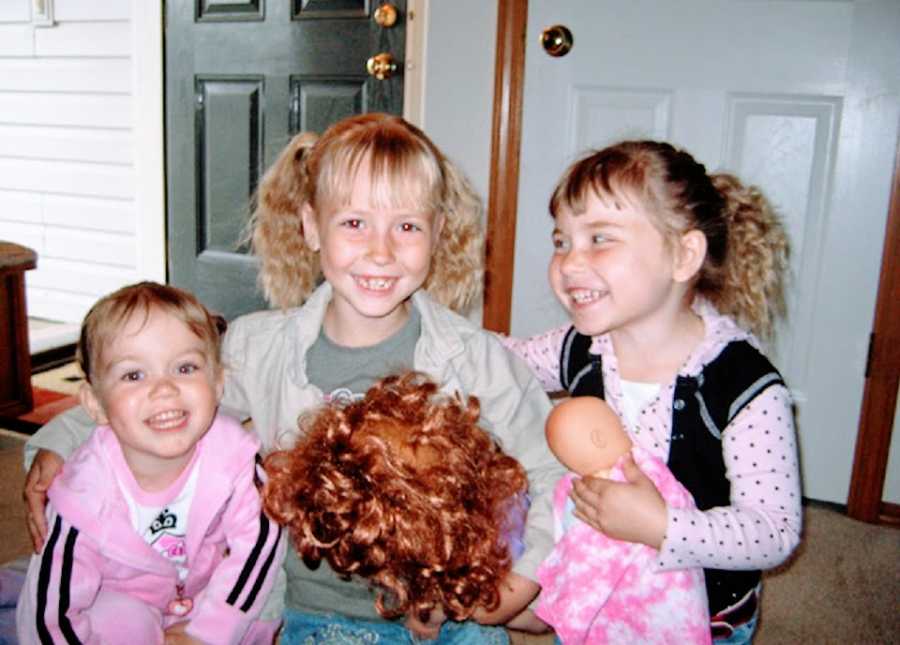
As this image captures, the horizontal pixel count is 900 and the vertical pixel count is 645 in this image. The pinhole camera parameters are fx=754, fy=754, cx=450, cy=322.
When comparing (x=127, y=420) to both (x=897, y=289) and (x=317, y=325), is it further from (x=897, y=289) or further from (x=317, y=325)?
(x=897, y=289)

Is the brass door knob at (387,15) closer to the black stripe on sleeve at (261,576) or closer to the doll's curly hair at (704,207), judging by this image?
the doll's curly hair at (704,207)

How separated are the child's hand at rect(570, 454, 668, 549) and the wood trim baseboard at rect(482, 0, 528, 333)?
4.28 ft

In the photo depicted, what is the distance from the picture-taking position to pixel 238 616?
989 mm

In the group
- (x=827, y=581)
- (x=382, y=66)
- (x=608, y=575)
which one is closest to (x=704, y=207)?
(x=608, y=575)

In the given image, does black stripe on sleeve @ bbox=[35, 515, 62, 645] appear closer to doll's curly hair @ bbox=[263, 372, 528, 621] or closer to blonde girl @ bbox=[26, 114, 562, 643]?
blonde girl @ bbox=[26, 114, 562, 643]

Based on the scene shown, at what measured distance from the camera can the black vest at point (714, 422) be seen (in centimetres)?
97

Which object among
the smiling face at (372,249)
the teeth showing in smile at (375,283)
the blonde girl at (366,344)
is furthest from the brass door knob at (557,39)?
the teeth showing in smile at (375,283)

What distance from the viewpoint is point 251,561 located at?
1.00 meters

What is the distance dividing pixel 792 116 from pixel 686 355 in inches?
43.9

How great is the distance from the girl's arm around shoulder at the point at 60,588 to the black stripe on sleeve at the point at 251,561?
0.55 feet

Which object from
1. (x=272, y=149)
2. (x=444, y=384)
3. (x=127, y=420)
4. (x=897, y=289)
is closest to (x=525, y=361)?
(x=444, y=384)

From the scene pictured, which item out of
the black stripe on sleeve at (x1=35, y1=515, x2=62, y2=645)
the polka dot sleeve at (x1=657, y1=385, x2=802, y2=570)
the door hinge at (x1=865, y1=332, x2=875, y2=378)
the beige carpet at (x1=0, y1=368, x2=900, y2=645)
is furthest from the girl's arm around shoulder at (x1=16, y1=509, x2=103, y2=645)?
the door hinge at (x1=865, y1=332, x2=875, y2=378)

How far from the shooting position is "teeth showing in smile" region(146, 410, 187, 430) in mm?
975

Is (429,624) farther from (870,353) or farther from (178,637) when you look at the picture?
(870,353)
